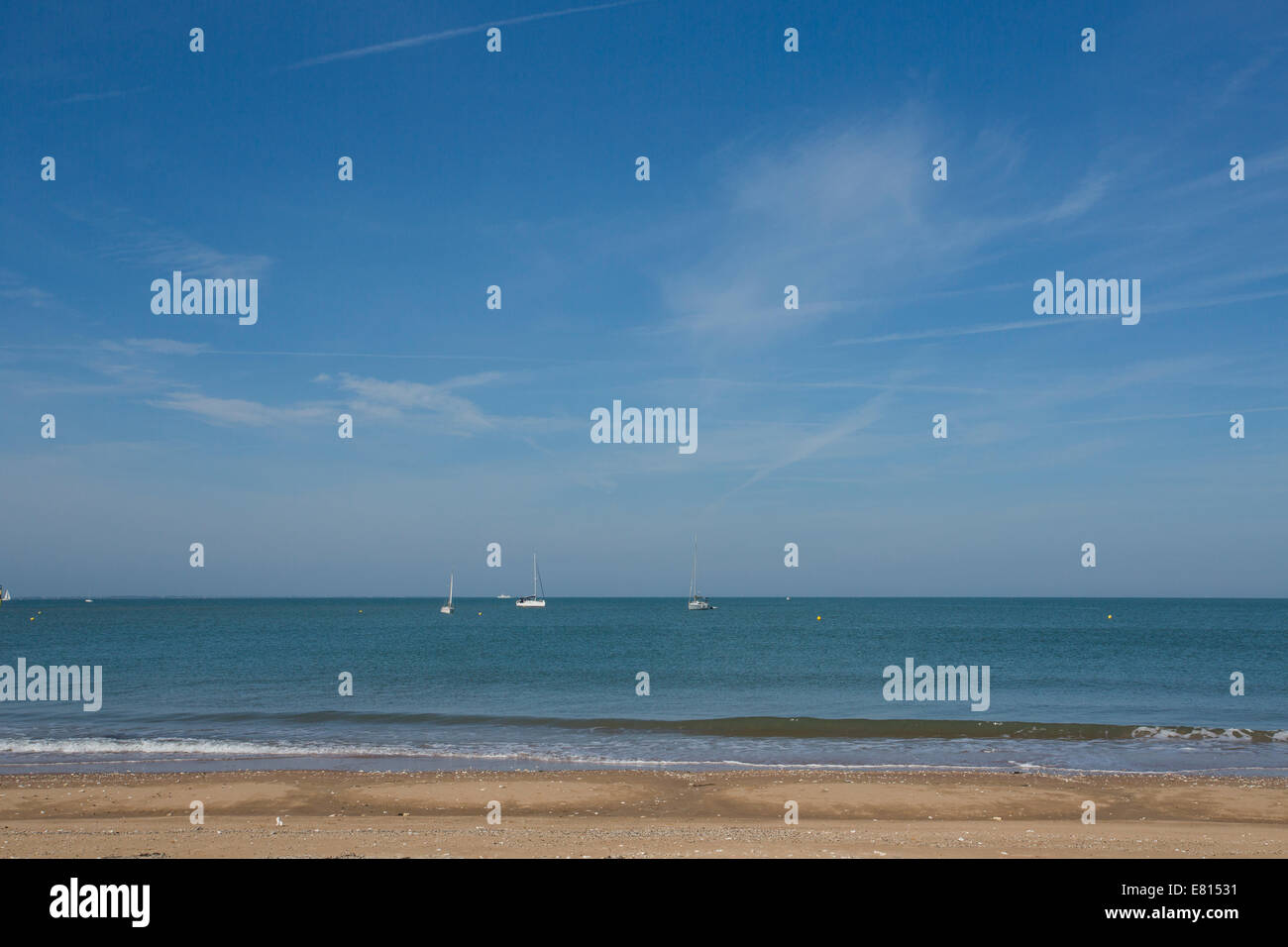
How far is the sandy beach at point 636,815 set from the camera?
1259 cm

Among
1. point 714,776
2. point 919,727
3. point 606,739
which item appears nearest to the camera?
point 714,776

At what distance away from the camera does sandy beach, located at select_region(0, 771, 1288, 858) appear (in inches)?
496

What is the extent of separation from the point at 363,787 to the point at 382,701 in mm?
18040

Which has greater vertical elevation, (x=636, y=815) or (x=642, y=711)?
(x=636, y=815)

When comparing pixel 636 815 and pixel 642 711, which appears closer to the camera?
pixel 636 815

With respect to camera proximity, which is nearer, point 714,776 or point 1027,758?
point 714,776

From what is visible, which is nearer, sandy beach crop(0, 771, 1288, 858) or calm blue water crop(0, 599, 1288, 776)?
sandy beach crop(0, 771, 1288, 858)

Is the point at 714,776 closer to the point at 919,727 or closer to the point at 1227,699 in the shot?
→ the point at 919,727

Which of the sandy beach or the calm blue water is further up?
the sandy beach

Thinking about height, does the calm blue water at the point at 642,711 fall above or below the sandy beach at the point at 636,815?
below

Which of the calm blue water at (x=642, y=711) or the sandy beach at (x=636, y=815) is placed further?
the calm blue water at (x=642, y=711)

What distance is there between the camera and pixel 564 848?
12.5 meters

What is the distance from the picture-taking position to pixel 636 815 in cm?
1602
